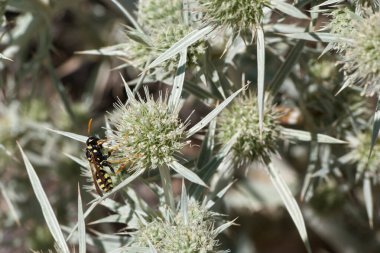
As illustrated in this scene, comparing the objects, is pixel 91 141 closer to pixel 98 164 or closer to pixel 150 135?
pixel 98 164

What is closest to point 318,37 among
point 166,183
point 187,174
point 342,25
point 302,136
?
point 342,25

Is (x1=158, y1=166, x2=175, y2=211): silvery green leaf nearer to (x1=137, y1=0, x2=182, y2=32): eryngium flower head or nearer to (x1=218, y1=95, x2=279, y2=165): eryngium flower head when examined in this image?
(x1=218, y1=95, x2=279, y2=165): eryngium flower head

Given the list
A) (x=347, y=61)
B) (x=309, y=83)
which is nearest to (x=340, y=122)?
(x=309, y=83)

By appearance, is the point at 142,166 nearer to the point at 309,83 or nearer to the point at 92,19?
the point at 309,83

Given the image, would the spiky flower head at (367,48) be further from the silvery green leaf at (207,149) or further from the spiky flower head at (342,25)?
the silvery green leaf at (207,149)

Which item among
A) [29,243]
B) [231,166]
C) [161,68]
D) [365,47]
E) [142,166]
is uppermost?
[365,47]

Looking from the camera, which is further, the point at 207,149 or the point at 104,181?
the point at 207,149

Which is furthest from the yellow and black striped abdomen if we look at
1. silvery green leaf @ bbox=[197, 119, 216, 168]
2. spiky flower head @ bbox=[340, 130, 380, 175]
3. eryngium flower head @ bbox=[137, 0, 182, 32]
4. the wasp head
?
spiky flower head @ bbox=[340, 130, 380, 175]
